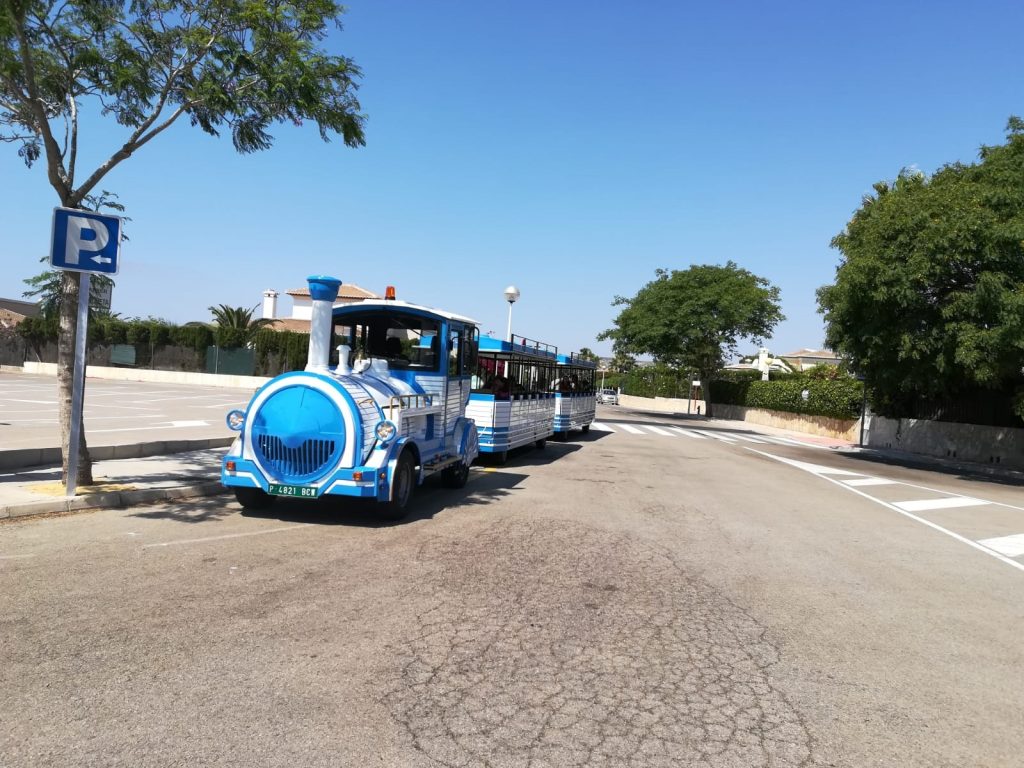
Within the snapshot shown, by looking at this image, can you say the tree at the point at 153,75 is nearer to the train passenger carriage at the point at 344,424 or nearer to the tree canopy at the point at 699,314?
the train passenger carriage at the point at 344,424

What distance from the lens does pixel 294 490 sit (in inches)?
307

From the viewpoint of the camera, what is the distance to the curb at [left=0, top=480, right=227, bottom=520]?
7496 millimetres

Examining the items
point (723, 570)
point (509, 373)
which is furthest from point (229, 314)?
point (723, 570)

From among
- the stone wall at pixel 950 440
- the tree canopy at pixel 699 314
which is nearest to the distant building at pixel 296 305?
the tree canopy at pixel 699 314

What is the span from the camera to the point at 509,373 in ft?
48.6

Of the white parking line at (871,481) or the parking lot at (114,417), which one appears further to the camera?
the white parking line at (871,481)

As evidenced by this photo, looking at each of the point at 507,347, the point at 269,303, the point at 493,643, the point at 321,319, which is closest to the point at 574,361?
the point at 507,347

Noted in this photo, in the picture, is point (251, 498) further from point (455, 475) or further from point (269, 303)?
point (269, 303)

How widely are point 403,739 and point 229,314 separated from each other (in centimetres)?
5224

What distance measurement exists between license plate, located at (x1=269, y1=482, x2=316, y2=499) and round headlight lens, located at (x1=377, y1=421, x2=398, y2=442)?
34.6 inches

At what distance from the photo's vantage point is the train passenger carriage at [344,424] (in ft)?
25.3

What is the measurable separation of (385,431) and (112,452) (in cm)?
608

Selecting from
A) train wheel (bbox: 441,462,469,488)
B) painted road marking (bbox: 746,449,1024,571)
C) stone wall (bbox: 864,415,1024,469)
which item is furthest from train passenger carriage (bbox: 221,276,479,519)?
stone wall (bbox: 864,415,1024,469)

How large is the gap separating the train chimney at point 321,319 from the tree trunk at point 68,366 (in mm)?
2611
